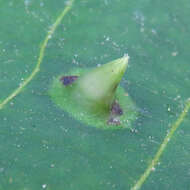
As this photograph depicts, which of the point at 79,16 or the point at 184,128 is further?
the point at 79,16

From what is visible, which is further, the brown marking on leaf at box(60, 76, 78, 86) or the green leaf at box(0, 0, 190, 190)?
the brown marking on leaf at box(60, 76, 78, 86)

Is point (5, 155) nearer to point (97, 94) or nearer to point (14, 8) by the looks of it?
point (97, 94)

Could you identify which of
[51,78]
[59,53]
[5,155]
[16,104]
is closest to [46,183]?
[5,155]

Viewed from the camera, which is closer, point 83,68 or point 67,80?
point 67,80

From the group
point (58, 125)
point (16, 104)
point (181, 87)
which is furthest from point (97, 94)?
point (181, 87)

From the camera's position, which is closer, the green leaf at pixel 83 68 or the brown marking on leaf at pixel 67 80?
the green leaf at pixel 83 68

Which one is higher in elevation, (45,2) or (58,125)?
(45,2)

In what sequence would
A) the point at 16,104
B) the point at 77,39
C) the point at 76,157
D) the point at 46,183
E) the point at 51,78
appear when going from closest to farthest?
1. the point at 46,183
2. the point at 76,157
3. the point at 16,104
4. the point at 51,78
5. the point at 77,39

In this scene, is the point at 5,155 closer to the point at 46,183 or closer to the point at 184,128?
the point at 46,183

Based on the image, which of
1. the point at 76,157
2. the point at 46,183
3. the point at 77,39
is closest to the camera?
the point at 46,183
